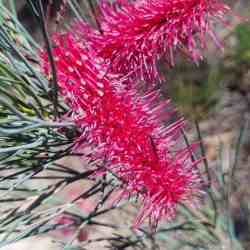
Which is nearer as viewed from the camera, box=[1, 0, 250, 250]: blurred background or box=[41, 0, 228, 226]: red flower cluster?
box=[41, 0, 228, 226]: red flower cluster

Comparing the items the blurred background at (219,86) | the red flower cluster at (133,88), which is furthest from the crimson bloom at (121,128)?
the blurred background at (219,86)

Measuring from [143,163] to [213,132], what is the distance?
1.86 m

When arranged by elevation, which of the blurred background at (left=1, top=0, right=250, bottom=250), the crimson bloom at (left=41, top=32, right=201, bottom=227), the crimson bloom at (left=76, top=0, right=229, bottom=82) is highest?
the blurred background at (left=1, top=0, right=250, bottom=250)

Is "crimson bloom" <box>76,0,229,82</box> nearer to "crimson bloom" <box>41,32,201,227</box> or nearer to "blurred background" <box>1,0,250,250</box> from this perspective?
"crimson bloom" <box>41,32,201,227</box>

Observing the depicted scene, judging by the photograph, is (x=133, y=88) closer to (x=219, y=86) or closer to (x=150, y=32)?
(x=150, y=32)

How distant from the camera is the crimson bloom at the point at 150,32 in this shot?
590 mm

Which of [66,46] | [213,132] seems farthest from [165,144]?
[213,132]

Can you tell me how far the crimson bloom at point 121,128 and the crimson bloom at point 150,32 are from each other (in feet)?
0.07

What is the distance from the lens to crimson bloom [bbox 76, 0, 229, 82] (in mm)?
590

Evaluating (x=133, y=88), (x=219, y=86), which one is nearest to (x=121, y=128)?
(x=133, y=88)

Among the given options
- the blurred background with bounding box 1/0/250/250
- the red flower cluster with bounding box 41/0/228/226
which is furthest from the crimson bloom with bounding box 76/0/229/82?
the blurred background with bounding box 1/0/250/250

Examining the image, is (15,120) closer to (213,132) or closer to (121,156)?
(121,156)

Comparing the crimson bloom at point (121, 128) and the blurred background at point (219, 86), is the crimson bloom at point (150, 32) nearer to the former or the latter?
the crimson bloom at point (121, 128)

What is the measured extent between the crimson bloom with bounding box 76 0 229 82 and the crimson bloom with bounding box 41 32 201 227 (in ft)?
0.07
